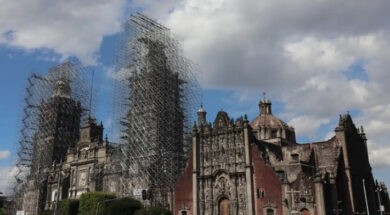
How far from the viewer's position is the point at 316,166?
64.7 meters

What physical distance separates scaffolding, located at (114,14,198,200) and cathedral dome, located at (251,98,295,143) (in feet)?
43.4

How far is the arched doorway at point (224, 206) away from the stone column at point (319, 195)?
42.4 feet

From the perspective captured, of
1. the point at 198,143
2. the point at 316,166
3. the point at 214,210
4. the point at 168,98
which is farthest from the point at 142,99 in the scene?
the point at 316,166

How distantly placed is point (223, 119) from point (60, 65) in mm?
57162

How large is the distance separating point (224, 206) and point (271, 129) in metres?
23.9

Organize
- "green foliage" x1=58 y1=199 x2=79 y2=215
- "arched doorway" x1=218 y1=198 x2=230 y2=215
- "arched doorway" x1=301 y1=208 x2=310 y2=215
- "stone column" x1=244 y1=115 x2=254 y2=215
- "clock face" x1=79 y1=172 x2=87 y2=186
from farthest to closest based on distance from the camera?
"clock face" x1=79 y1=172 x2=87 y2=186 < "green foliage" x1=58 y1=199 x2=79 y2=215 < "arched doorway" x1=218 y1=198 x2=230 y2=215 < "stone column" x1=244 y1=115 x2=254 y2=215 < "arched doorway" x1=301 y1=208 x2=310 y2=215

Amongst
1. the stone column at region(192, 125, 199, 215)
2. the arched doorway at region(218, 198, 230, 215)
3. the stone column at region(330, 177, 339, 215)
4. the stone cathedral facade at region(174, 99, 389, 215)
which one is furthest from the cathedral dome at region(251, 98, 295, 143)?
the arched doorway at region(218, 198, 230, 215)

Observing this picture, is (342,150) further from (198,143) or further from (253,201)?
(198,143)

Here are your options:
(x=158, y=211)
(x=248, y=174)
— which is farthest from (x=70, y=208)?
(x=248, y=174)

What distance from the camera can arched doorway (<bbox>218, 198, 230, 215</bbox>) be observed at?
60031mm

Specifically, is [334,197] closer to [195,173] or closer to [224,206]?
[224,206]

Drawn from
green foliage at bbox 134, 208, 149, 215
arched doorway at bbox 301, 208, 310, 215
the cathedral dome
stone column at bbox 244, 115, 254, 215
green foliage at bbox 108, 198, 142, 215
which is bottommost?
arched doorway at bbox 301, 208, 310, 215

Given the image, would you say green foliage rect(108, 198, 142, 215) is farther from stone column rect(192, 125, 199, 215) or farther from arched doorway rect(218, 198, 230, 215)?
arched doorway rect(218, 198, 230, 215)

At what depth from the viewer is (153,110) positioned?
253ft
